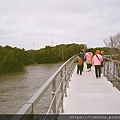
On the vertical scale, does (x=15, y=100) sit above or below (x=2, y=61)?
below

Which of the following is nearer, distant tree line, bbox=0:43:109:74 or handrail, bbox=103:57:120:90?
handrail, bbox=103:57:120:90

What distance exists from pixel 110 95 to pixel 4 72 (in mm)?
49550

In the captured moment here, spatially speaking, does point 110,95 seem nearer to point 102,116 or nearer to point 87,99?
point 87,99

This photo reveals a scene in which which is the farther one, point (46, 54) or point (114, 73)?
point (46, 54)

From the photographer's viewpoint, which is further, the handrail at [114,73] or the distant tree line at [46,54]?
the distant tree line at [46,54]

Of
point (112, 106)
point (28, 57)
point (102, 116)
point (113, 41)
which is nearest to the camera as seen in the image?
point (102, 116)

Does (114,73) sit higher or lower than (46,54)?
lower

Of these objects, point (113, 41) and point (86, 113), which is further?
point (113, 41)

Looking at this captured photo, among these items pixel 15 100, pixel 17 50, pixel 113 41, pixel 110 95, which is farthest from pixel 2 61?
pixel 110 95

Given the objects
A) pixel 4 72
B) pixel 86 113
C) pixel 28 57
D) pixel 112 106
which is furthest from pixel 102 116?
pixel 28 57

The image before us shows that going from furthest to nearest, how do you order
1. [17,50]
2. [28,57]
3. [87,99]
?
1. [28,57]
2. [17,50]
3. [87,99]

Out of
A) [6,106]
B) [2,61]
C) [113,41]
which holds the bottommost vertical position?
[6,106]

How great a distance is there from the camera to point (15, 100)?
25.9 meters

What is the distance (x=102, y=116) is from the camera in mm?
4582
